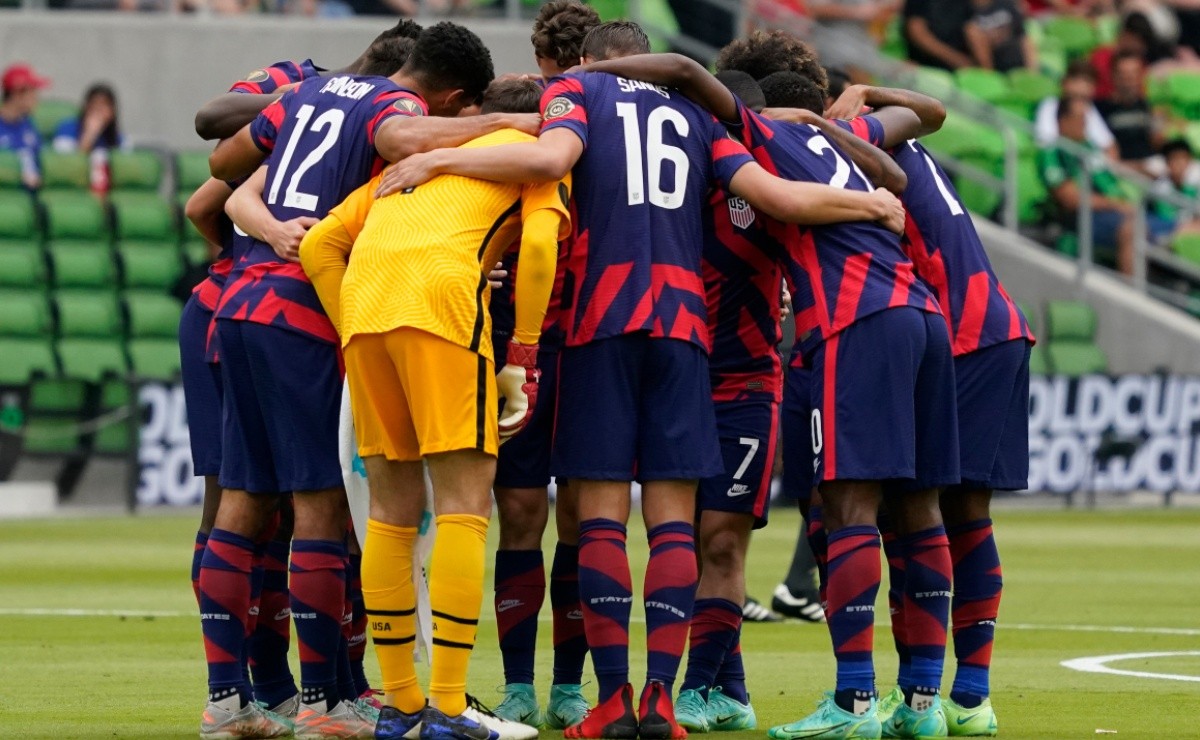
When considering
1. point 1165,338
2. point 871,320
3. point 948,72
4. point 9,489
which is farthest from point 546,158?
point 948,72

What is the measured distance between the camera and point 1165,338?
2195cm

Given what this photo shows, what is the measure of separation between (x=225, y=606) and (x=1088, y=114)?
1894 cm

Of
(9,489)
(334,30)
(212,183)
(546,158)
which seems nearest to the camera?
(546,158)

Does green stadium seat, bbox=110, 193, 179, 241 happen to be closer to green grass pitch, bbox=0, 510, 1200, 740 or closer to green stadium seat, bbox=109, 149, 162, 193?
green stadium seat, bbox=109, 149, 162, 193

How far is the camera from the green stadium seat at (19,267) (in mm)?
20188

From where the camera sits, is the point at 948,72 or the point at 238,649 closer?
the point at 238,649

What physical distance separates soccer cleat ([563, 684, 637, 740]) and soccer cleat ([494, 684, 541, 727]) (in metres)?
0.55

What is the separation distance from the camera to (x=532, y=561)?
7.06 m

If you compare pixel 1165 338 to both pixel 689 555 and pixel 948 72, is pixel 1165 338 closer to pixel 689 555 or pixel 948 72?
pixel 948 72

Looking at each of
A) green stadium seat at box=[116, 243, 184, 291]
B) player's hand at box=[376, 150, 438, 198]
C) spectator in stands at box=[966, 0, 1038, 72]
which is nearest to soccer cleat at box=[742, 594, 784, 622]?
player's hand at box=[376, 150, 438, 198]

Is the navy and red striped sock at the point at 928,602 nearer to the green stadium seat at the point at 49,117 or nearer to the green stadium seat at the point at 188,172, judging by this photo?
the green stadium seat at the point at 188,172

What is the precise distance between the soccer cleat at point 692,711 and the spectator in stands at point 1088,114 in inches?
690

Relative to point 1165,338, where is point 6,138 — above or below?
above

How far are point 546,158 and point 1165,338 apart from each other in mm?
16888
